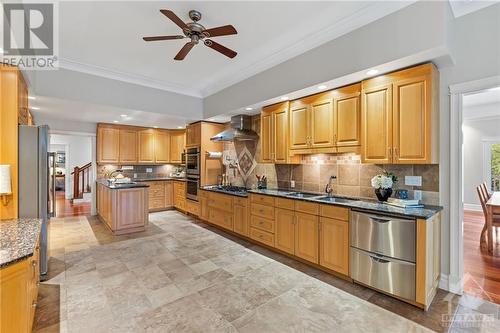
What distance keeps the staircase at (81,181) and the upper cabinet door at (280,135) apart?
8012mm

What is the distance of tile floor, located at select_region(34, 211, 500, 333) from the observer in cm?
211

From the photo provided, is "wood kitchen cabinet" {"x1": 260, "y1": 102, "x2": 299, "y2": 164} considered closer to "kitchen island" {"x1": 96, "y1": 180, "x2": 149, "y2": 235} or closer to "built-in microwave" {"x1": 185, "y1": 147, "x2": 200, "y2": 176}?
"built-in microwave" {"x1": 185, "y1": 147, "x2": 200, "y2": 176}

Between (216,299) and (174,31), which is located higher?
(174,31)

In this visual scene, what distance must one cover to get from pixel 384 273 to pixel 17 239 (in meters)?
3.45

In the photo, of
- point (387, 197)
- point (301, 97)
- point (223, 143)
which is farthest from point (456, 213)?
point (223, 143)

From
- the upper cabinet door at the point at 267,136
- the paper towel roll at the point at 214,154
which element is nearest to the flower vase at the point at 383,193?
the upper cabinet door at the point at 267,136

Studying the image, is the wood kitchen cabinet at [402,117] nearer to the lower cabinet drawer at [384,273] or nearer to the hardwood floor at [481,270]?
the lower cabinet drawer at [384,273]

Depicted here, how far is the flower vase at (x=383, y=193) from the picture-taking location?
2906mm

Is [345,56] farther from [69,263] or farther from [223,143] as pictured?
[69,263]

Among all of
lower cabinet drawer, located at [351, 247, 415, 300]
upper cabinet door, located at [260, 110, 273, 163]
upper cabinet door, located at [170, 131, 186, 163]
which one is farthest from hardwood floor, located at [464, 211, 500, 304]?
upper cabinet door, located at [170, 131, 186, 163]

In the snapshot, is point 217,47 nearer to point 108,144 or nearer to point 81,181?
point 108,144

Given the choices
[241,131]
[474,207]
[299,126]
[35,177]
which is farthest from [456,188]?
[474,207]

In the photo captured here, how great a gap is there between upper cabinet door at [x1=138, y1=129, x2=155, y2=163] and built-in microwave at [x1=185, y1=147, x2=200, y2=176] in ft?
5.22

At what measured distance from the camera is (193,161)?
603 cm
